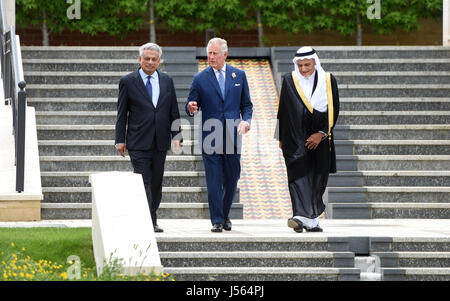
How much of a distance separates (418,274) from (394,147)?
200 inches

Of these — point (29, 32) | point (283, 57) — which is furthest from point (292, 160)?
point (29, 32)

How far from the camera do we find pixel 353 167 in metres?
15.2

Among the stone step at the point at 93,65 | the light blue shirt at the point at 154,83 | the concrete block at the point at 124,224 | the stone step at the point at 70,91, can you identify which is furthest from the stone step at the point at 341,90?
the concrete block at the point at 124,224

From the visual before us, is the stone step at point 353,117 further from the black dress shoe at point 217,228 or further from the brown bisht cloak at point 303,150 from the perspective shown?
the black dress shoe at point 217,228

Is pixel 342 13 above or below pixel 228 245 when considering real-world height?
above

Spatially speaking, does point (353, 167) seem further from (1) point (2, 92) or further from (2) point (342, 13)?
(2) point (342, 13)

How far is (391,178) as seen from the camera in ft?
49.4

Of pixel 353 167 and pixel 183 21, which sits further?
pixel 183 21

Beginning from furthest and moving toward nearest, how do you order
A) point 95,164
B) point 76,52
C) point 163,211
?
point 76,52 → point 95,164 → point 163,211

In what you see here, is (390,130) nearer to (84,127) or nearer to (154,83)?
(84,127)

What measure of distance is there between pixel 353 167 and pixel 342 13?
9.69m

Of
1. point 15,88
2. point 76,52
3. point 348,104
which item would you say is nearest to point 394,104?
→ point 348,104

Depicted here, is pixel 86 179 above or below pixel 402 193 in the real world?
above

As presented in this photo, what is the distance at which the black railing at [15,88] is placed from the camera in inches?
516
